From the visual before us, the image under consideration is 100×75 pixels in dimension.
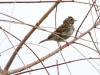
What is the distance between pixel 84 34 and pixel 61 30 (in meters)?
3.50

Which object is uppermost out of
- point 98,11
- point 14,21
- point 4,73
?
point 98,11

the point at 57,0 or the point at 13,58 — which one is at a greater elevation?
the point at 57,0

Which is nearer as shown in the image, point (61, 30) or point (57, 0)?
point (57, 0)

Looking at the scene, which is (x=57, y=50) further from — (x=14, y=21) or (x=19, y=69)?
(x=14, y=21)

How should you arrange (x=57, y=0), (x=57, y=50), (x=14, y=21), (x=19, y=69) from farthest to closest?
(x=57, y=50) < (x=19, y=69) < (x=57, y=0) < (x=14, y=21)

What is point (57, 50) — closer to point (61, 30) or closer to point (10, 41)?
point (10, 41)

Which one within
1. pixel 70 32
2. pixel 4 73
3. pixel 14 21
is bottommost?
pixel 4 73

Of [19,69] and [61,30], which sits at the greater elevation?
[61,30]

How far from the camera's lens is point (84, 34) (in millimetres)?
1925

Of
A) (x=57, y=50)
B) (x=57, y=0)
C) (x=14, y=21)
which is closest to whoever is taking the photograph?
(x=14, y=21)

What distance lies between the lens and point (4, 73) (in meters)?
1.77

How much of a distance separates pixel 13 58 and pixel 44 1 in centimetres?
46

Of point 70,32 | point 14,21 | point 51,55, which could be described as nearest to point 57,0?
point 14,21

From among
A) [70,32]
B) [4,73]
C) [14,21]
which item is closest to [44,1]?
[14,21]
